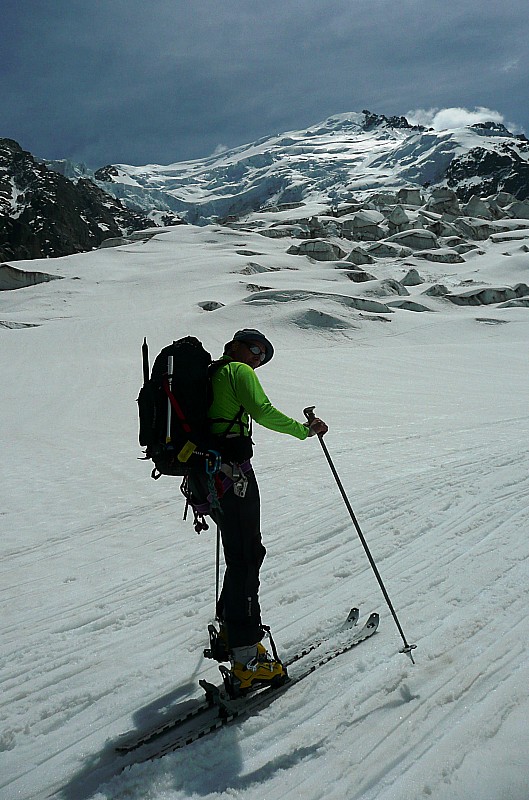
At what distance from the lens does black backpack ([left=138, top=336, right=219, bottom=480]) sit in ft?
11.2

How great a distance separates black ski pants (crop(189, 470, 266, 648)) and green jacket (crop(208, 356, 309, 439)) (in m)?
0.35

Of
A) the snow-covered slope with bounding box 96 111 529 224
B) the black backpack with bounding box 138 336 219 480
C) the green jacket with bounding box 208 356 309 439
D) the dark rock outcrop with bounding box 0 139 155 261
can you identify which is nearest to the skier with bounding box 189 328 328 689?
the green jacket with bounding box 208 356 309 439

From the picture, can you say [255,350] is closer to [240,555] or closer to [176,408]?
[176,408]

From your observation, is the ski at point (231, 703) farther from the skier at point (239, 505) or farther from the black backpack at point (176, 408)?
the black backpack at point (176, 408)

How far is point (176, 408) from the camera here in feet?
11.2

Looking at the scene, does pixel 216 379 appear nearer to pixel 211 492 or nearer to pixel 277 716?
pixel 211 492

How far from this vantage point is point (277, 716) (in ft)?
11.3

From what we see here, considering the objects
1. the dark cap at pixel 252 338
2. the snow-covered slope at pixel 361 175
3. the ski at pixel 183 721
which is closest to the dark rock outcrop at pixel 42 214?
the snow-covered slope at pixel 361 175

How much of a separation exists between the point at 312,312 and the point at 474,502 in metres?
27.4

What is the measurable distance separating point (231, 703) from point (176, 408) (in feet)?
5.96

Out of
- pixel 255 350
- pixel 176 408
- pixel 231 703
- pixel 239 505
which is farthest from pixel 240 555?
pixel 255 350

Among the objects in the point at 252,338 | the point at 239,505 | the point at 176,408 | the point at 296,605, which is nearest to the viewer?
the point at 176,408

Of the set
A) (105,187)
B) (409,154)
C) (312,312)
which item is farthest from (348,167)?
(312,312)

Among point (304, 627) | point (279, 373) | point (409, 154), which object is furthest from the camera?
point (409, 154)
